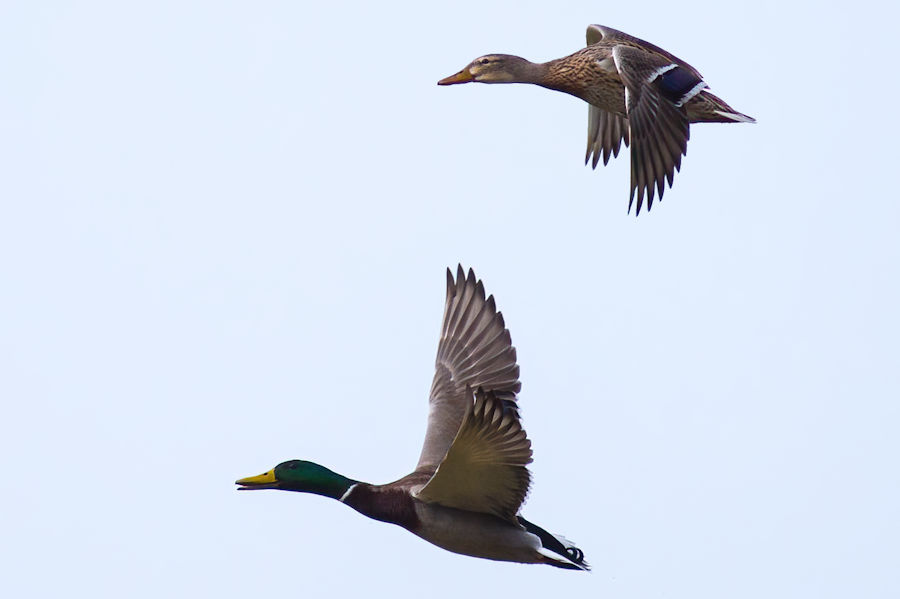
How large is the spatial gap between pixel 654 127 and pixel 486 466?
10.9ft

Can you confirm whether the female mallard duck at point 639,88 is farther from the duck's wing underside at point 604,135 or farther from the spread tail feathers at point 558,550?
the spread tail feathers at point 558,550

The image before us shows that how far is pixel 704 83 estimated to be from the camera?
489 inches

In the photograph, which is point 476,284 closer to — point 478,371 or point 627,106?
point 478,371

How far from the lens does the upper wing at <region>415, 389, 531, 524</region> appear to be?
31.8ft

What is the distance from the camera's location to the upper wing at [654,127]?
11.9 meters

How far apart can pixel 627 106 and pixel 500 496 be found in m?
3.38

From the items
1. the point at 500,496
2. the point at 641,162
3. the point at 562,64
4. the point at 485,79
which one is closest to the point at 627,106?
the point at 641,162

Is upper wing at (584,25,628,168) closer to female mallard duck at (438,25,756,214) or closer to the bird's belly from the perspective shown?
female mallard duck at (438,25,756,214)

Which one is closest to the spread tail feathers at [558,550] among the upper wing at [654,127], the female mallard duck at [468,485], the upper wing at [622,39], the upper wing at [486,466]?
the female mallard duck at [468,485]

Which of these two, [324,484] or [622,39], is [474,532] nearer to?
[324,484]

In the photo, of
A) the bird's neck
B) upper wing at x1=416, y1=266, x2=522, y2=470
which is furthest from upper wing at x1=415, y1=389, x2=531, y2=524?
upper wing at x1=416, y1=266, x2=522, y2=470

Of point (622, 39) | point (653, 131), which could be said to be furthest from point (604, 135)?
point (653, 131)

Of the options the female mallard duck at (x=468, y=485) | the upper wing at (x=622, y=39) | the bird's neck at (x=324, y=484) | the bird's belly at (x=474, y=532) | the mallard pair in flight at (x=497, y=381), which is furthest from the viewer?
the upper wing at (x=622, y=39)

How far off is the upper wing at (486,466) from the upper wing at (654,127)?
259 centimetres
